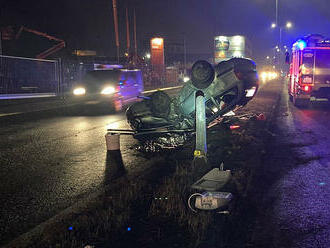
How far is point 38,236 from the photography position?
12.2 ft

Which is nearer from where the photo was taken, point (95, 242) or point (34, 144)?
point (95, 242)

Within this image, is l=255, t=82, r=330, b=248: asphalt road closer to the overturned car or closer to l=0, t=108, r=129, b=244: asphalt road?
the overturned car

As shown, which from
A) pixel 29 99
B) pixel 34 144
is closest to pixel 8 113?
pixel 29 99

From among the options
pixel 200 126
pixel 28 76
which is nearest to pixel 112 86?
pixel 28 76

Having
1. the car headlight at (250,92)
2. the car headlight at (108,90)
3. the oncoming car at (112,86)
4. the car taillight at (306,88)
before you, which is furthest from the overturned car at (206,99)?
the car headlight at (108,90)

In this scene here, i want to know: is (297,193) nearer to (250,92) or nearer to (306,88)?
(250,92)

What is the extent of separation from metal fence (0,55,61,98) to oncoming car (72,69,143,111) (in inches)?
147

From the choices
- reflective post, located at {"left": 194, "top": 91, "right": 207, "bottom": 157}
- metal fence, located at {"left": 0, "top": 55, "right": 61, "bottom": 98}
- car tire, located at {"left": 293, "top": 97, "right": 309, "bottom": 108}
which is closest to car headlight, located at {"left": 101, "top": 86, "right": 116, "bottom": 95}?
metal fence, located at {"left": 0, "top": 55, "right": 61, "bottom": 98}

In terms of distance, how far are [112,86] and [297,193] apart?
49.2ft

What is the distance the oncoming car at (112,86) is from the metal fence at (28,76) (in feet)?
12.3

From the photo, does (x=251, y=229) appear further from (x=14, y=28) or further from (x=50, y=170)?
(x=14, y=28)

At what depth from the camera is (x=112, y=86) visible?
19047 mm

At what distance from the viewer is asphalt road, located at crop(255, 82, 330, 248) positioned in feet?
12.0

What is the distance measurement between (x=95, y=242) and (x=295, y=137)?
23.6 feet
